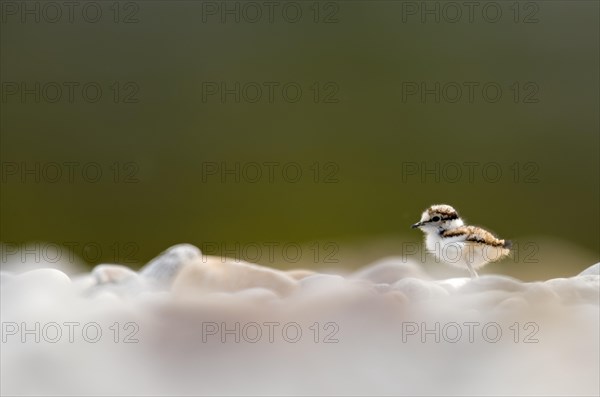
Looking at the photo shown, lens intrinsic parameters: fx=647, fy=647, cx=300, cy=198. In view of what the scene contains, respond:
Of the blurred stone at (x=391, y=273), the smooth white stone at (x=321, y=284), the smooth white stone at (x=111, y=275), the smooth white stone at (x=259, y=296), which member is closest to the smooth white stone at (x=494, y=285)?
the smooth white stone at (x=321, y=284)

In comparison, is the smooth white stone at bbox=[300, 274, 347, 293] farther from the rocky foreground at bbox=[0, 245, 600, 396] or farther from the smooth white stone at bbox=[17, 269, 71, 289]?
the smooth white stone at bbox=[17, 269, 71, 289]

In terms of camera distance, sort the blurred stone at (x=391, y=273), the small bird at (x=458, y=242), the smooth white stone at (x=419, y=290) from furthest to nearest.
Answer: the small bird at (x=458, y=242), the blurred stone at (x=391, y=273), the smooth white stone at (x=419, y=290)

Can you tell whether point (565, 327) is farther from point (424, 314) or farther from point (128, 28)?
point (128, 28)

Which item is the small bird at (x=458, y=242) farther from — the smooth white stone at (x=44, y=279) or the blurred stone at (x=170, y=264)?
the smooth white stone at (x=44, y=279)

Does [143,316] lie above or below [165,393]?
above

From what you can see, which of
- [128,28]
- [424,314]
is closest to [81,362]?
[424,314]
